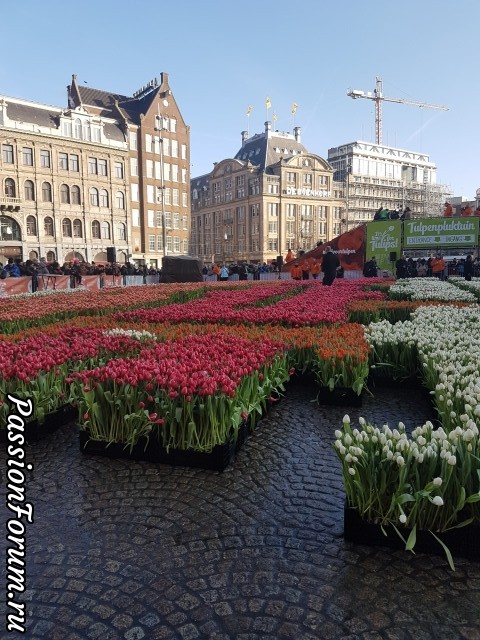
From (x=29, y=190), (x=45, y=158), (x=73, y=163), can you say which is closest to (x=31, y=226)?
(x=29, y=190)

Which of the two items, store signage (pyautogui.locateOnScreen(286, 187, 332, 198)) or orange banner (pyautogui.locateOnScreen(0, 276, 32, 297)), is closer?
orange banner (pyautogui.locateOnScreen(0, 276, 32, 297))

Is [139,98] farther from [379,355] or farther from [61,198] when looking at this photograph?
[379,355]

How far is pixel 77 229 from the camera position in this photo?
183 feet

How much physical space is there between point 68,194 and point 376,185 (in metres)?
72.5

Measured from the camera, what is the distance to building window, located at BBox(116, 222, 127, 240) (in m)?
59.6

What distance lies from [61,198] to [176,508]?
56449 mm

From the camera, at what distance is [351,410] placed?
5914 millimetres

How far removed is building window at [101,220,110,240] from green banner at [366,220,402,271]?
116 ft

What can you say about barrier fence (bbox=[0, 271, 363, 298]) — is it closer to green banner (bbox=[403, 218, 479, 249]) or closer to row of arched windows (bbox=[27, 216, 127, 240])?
green banner (bbox=[403, 218, 479, 249])

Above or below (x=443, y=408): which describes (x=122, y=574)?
below

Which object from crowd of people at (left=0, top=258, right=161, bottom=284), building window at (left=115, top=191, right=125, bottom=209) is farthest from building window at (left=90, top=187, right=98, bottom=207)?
crowd of people at (left=0, top=258, right=161, bottom=284)

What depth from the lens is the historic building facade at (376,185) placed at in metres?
102

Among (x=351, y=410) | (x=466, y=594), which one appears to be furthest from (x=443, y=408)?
(x=466, y=594)

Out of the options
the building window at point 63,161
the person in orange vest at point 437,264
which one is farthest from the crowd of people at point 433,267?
the building window at point 63,161
